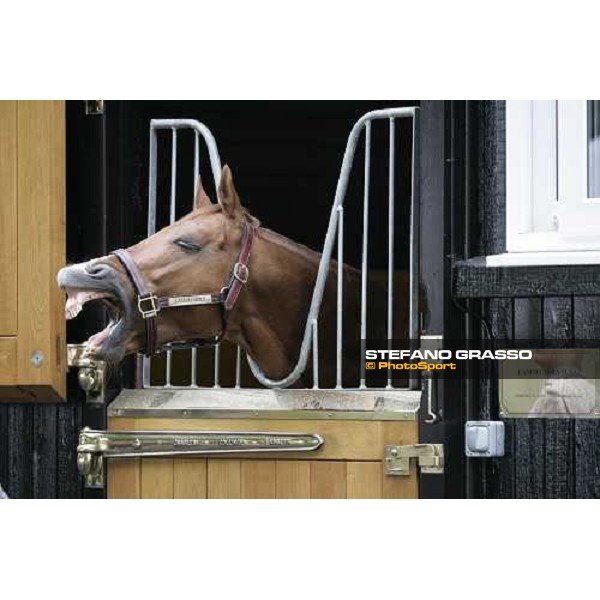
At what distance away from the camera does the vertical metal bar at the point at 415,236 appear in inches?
133

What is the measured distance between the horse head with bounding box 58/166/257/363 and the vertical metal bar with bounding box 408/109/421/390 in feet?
1.39

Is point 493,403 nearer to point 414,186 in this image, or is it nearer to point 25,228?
point 414,186

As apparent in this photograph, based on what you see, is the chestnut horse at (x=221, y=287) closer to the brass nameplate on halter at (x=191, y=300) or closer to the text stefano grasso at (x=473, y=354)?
the brass nameplate on halter at (x=191, y=300)

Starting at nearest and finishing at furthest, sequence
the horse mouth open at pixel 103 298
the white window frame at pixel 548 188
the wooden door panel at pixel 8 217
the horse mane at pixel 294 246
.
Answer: the white window frame at pixel 548 188
the horse mouth open at pixel 103 298
the wooden door panel at pixel 8 217
the horse mane at pixel 294 246

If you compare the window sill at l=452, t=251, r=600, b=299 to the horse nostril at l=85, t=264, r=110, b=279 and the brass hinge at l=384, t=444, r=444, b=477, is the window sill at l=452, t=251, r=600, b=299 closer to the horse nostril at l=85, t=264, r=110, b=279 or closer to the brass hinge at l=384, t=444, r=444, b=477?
the brass hinge at l=384, t=444, r=444, b=477

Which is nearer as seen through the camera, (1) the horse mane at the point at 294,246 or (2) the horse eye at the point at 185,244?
(2) the horse eye at the point at 185,244

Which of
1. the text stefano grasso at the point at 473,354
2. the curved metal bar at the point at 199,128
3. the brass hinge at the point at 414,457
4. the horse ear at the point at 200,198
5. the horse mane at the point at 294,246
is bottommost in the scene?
the brass hinge at the point at 414,457

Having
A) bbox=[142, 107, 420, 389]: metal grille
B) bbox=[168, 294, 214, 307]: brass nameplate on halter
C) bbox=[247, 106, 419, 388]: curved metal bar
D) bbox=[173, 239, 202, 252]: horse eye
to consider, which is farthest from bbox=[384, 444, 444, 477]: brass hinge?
bbox=[173, 239, 202, 252]: horse eye

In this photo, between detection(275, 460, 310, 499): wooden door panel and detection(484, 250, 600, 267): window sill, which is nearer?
detection(484, 250, 600, 267): window sill

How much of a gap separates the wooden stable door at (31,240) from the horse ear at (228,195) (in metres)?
0.39

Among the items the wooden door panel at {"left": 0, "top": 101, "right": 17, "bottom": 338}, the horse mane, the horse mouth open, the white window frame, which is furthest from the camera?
the horse mane

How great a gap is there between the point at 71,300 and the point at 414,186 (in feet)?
2.87

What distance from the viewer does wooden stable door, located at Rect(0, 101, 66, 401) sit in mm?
3430

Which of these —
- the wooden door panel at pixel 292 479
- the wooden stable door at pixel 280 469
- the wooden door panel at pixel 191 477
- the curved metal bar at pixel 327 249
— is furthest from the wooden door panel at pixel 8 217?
the wooden door panel at pixel 292 479
